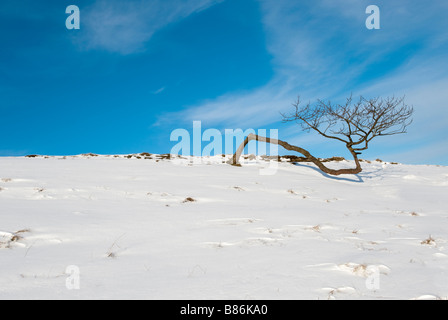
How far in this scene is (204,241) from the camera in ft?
14.3

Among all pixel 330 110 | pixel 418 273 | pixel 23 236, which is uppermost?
pixel 330 110

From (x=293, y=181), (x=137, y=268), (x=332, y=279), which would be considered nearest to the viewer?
(x=332, y=279)

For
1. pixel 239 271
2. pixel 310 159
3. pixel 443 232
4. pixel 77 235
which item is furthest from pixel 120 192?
pixel 310 159

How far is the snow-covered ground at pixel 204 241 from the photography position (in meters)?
2.85

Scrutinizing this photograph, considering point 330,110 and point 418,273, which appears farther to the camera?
point 330,110

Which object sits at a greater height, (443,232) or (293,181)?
(293,181)

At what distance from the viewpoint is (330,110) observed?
1402 cm

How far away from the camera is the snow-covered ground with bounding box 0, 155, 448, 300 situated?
285 cm

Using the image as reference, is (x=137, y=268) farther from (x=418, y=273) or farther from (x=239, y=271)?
(x=418, y=273)
